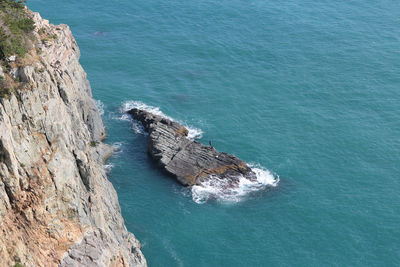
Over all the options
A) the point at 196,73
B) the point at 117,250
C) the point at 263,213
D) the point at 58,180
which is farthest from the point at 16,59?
the point at 196,73

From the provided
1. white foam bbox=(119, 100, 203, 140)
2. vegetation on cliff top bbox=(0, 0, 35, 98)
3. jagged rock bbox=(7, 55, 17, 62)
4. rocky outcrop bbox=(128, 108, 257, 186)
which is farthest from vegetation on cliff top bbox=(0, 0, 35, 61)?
white foam bbox=(119, 100, 203, 140)

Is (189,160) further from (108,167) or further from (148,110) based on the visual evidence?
(148,110)

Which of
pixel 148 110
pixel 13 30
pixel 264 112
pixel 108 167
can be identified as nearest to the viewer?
pixel 13 30

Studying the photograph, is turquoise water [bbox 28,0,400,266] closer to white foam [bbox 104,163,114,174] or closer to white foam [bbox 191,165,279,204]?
white foam [bbox 104,163,114,174]

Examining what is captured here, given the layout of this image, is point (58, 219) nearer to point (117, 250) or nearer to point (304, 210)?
point (117, 250)

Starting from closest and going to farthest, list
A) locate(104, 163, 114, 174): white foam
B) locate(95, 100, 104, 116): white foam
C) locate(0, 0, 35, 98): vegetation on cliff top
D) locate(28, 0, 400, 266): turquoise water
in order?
1. locate(0, 0, 35, 98): vegetation on cliff top
2. locate(28, 0, 400, 266): turquoise water
3. locate(104, 163, 114, 174): white foam
4. locate(95, 100, 104, 116): white foam

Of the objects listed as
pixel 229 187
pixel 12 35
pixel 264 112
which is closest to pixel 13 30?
pixel 12 35

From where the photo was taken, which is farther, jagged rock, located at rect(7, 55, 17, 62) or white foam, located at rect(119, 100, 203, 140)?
white foam, located at rect(119, 100, 203, 140)
